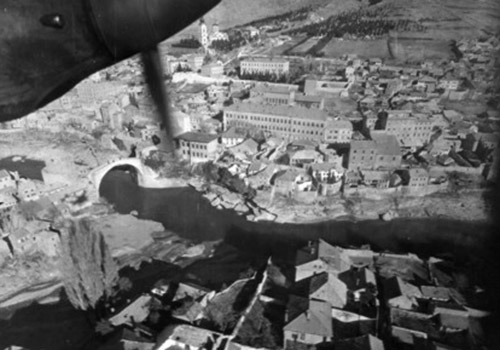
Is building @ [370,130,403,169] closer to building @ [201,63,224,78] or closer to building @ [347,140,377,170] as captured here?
building @ [347,140,377,170]

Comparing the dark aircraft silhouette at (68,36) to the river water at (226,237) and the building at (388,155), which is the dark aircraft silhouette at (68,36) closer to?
the river water at (226,237)

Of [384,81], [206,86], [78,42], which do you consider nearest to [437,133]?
[384,81]

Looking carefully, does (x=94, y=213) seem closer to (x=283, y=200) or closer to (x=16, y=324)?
(x=16, y=324)

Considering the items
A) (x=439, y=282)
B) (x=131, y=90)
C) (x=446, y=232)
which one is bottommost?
(x=446, y=232)

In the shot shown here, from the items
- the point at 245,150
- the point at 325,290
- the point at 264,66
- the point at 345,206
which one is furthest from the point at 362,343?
the point at 264,66

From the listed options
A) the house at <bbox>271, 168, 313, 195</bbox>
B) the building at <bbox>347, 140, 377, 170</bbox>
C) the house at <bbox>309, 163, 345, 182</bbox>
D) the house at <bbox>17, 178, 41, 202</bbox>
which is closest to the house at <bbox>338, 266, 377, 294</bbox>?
the house at <bbox>271, 168, 313, 195</bbox>

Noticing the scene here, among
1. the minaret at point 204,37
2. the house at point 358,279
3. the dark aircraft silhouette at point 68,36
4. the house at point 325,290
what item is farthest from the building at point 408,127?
the dark aircraft silhouette at point 68,36
